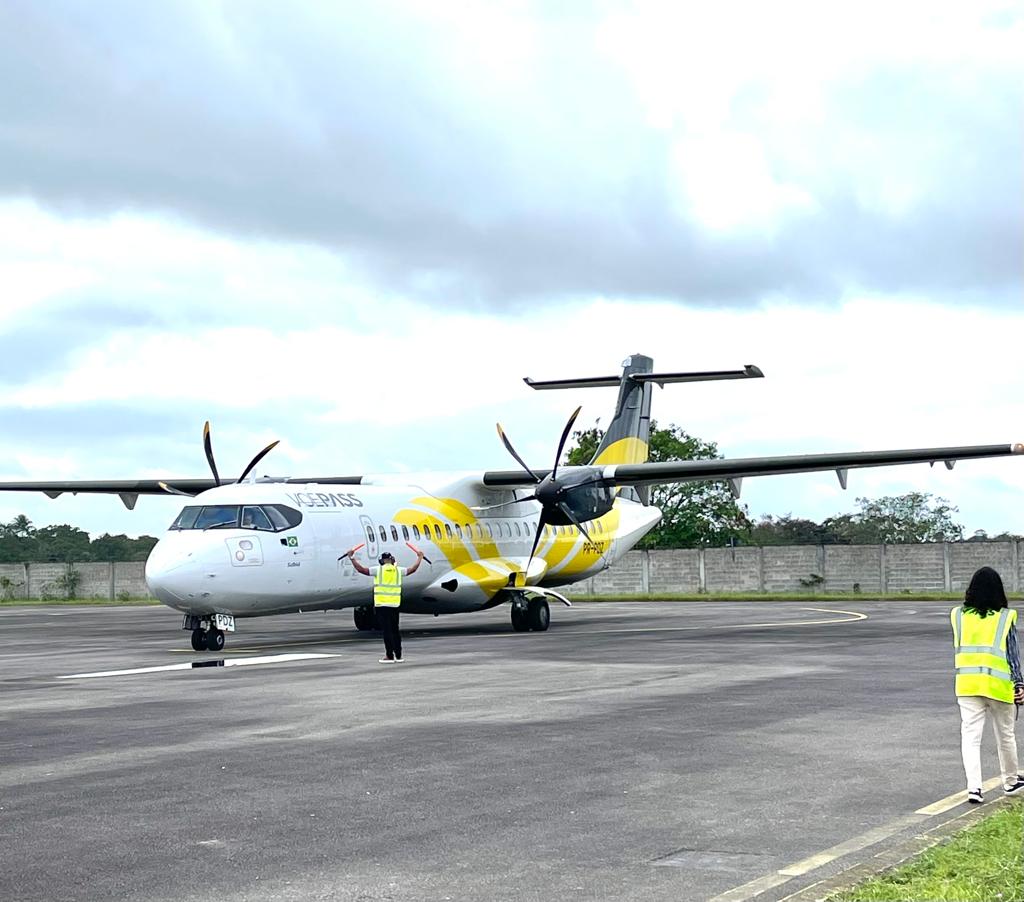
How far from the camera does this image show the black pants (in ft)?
68.2

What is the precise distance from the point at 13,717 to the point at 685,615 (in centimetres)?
2494

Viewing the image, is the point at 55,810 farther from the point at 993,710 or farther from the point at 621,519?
the point at 621,519

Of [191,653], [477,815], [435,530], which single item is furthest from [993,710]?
[435,530]

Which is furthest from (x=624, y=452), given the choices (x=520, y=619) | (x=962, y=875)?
(x=962, y=875)

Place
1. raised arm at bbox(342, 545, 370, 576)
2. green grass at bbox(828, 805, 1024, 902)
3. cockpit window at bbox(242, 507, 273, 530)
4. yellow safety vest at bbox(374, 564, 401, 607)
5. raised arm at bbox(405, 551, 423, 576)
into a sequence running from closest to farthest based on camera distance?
1. green grass at bbox(828, 805, 1024, 902)
2. yellow safety vest at bbox(374, 564, 401, 607)
3. cockpit window at bbox(242, 507, 273, 530)
4. raised arm at bbox(342, 545, 370, 576)
5. raised arm at bbox(405, 551, 423, 576)

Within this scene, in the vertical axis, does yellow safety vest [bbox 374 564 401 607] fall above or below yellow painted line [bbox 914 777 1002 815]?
above

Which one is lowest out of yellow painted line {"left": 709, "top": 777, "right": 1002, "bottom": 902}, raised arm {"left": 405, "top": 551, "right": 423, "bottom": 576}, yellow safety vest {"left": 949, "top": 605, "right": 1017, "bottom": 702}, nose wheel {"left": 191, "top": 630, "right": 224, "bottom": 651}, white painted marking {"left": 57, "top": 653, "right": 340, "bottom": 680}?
yellow painted line {"left": 709, "top": 777, "right": 1002, "bottom": 902}

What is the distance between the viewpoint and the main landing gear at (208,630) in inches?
932

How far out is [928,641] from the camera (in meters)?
23.7

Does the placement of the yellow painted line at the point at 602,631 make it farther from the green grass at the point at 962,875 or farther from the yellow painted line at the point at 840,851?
the green grass at the point at 962,875

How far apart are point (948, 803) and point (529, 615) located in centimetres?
2174

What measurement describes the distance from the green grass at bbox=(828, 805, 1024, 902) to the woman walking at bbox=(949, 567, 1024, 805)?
122cm

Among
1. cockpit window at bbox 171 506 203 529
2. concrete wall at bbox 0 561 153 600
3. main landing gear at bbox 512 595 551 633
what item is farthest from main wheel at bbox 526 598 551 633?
concrete wall at bbox 0 561 153 600

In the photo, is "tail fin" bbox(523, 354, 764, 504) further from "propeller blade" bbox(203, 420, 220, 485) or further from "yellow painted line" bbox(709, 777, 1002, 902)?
"yellow painted line" bbox(709, 777, 1002, 902)
